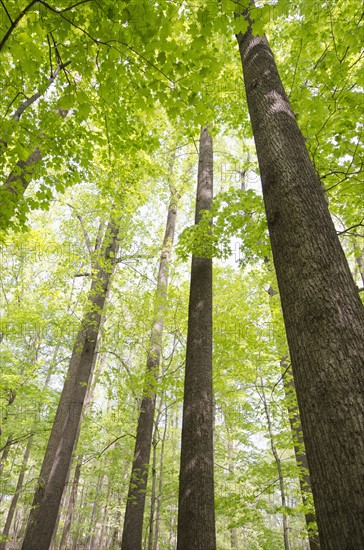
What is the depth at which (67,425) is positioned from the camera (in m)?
7.17

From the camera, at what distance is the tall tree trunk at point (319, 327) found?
139cm

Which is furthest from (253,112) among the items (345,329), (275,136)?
(345,329)

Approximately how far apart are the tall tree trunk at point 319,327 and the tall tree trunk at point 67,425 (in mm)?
6507

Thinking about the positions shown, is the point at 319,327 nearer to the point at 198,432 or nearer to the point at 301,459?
the point at 198,432

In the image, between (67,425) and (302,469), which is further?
(67,425)

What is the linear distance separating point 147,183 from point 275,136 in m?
9.54

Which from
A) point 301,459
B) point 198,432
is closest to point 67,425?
point 198,432

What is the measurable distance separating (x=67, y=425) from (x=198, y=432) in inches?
172

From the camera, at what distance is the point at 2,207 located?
4051mm

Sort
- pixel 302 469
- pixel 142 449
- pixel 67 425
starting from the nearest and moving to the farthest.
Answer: pixel 302 469
pixel 67 425
pixel 142 449

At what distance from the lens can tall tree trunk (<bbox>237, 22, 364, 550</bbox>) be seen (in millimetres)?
1389

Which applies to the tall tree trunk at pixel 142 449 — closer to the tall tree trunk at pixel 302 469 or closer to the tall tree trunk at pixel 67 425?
the tall tree trunk at pixel 67 425

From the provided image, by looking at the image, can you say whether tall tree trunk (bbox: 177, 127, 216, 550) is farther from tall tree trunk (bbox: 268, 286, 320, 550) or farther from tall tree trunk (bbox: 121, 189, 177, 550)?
tall tree trunk (bbox: 121, 189, 177, 550)

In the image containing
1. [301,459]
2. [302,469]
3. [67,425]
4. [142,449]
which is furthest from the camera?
[301,459]
